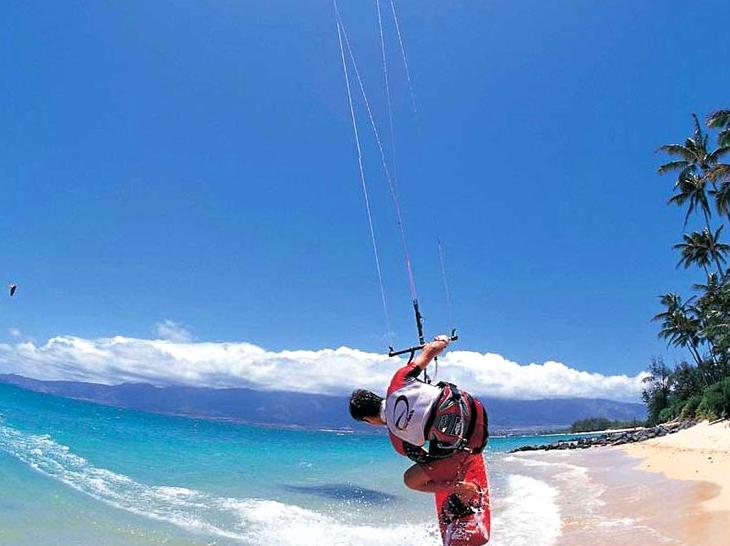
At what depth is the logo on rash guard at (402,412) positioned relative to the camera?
10.5 ft

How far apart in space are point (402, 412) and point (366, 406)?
0.40m

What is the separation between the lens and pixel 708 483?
11625 millimetres

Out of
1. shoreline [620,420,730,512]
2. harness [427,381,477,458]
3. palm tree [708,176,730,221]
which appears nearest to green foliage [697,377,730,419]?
shoreline [620,420,730,512]

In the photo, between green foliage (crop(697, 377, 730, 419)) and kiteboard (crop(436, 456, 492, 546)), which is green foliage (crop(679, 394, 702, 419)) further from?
kiteboard (crop(436, 456, 492, 546))

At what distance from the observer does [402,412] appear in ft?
10.6

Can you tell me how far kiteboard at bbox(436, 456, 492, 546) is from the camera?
136 inches

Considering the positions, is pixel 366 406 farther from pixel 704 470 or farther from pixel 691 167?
pixel 691 167

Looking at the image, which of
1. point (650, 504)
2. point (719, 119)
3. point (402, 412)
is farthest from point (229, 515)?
point (719, 119)

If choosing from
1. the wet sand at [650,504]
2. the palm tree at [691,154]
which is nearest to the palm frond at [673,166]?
the palm tree at [691,154]

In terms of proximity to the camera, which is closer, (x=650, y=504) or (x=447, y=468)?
(x=447, y=468)

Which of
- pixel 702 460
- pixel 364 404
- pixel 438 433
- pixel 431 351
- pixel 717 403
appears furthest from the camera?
pixel 717 403

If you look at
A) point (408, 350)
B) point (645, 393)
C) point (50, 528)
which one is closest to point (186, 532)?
point (50, 528)

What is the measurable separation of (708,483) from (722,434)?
13009 millimetres

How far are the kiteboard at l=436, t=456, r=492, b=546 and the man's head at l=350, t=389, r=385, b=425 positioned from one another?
0.65 meters
